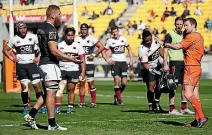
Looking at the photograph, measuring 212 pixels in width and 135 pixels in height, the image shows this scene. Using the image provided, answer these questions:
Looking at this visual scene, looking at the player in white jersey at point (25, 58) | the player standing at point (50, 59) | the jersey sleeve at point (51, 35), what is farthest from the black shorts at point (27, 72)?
the jersey sleeve at point (51, 35)

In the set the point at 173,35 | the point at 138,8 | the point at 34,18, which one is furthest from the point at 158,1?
the point at 173,35

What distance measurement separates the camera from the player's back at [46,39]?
1314 centimetres

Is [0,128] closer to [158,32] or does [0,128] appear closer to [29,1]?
[29,1]

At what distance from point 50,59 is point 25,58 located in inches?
182

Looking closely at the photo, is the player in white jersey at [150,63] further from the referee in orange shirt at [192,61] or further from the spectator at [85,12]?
the spectator at [85,12]

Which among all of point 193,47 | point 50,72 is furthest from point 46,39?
point 193,47

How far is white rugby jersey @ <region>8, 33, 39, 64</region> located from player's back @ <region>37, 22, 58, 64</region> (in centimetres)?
453

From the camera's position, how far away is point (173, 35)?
56.0 feet

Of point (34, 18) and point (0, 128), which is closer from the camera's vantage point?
point (0, 128)

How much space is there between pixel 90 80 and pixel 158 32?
83.6 ft

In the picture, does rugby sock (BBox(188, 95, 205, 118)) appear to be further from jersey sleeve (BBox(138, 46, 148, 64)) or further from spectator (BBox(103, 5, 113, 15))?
spectator (BBox(103, 5, 113, 15))

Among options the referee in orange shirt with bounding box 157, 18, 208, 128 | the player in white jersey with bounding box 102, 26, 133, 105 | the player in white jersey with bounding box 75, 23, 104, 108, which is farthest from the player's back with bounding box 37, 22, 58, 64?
the player in white jersey with bounding box 102, 26, 133, 105

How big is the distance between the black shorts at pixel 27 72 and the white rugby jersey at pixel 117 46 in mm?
3745

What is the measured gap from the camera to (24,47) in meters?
18.0
